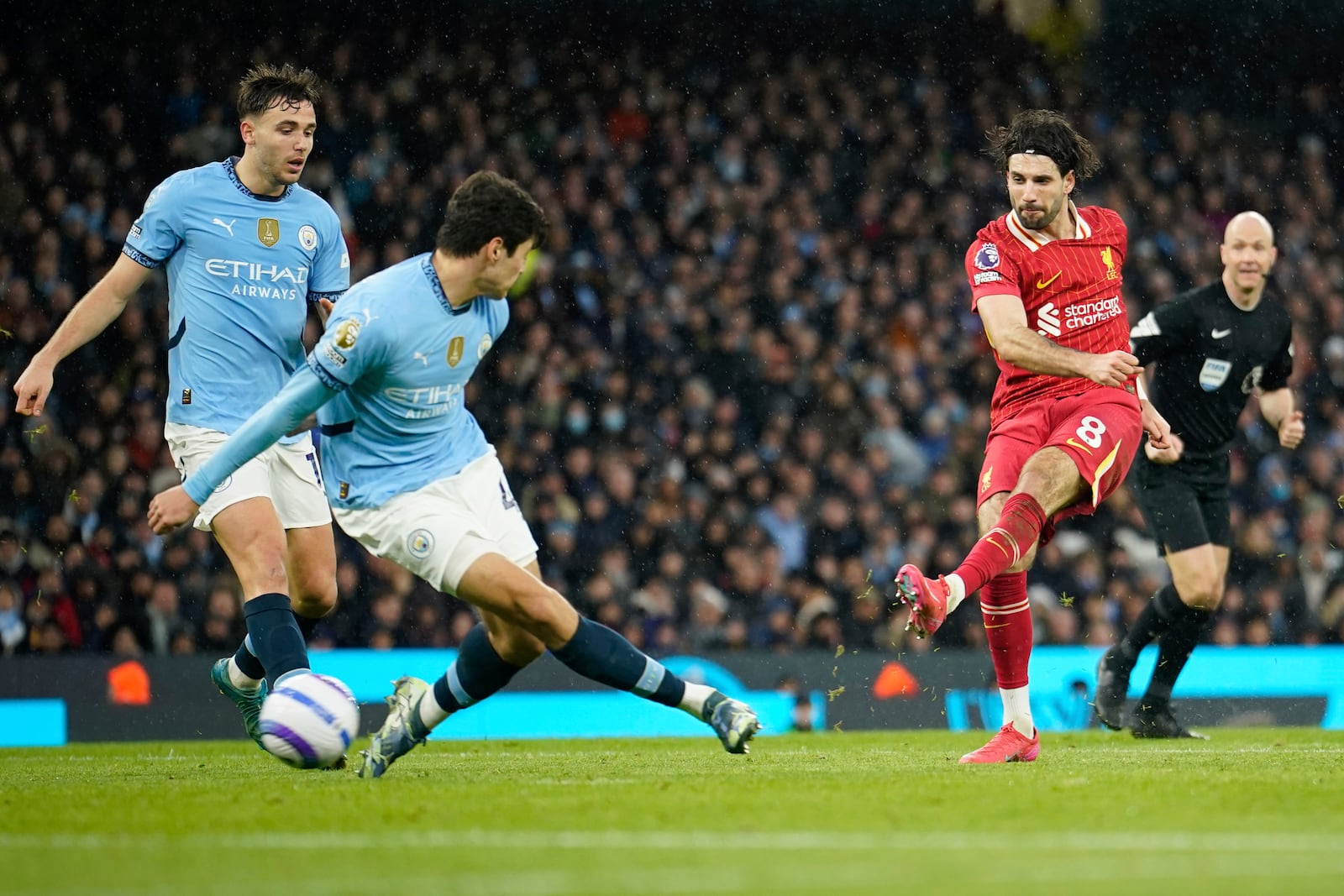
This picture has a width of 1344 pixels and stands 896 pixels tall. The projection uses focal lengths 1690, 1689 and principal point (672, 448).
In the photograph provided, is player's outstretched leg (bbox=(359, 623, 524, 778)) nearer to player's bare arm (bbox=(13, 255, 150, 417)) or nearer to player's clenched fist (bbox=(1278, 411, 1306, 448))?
player's bare arm (bbox=(13, 255, 150, 417))

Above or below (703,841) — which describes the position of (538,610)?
above

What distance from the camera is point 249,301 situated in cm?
668

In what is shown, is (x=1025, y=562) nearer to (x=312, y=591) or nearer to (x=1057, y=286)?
(x=1057, y=286)

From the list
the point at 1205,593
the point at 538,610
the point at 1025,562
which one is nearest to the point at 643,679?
the point at 538,610

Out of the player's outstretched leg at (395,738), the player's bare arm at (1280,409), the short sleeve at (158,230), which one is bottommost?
the player's outstretched leg at (395,738)

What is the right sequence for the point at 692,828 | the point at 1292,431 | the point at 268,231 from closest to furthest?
the point at 692,828, the point at 268,231, the point at 1292,431

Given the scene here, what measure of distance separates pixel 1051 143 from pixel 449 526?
9.61 feet

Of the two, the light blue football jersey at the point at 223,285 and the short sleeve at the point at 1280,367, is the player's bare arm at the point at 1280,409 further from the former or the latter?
the light blue football jersey at the point at 223,285

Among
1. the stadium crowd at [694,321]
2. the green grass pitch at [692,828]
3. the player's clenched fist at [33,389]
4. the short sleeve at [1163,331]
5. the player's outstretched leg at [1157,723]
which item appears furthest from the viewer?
the stadium crowd at [694,321]

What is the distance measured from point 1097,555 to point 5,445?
8681 mm

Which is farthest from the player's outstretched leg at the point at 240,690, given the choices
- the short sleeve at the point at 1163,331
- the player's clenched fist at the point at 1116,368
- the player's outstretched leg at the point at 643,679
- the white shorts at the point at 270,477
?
the short sleeve at the point at 1163,331

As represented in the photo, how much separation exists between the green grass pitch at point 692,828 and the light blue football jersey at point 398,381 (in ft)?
3.46

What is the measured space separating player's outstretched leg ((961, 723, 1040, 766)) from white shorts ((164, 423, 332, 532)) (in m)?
2.68

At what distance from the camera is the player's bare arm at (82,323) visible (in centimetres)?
627
